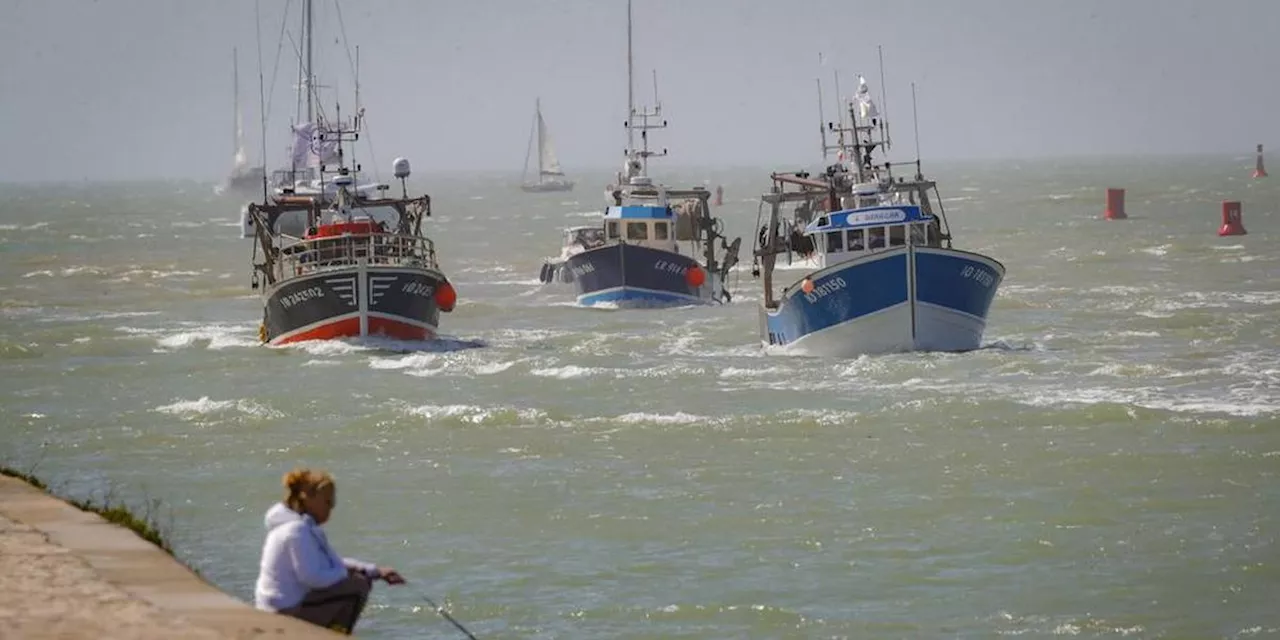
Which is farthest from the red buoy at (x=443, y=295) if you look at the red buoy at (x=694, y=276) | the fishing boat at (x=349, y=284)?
the red buoy at (x=694, y=276)

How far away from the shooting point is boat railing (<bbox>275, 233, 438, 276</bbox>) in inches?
1673

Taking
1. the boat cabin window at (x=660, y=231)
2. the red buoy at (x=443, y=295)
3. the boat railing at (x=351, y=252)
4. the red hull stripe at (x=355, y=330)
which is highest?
the boat railing at (x=351, y=252)

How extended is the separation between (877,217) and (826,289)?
153 cm

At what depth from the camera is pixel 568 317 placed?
54094mm

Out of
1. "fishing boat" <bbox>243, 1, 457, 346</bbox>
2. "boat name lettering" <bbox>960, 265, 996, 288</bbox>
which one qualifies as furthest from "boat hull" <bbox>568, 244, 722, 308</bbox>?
"boat name lettering" <bbox>960, 265, 996, 288</bbox>

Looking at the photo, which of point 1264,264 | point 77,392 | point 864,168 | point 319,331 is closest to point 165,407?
point 77,392

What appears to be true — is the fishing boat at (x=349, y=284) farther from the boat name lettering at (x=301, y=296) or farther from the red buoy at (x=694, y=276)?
the red buoy at (x=694, y=276)

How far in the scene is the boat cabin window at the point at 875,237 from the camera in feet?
126

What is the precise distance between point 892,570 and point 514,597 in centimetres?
346

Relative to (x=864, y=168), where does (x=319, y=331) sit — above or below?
below

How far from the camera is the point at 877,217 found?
3831 cm

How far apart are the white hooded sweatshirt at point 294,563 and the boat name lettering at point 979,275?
980 inches

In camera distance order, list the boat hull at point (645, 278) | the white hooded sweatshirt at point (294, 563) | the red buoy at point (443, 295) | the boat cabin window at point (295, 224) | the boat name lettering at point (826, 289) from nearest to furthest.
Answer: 1. the white hooded sweatshirt at point (294, 563)
2. the boat name lettering at point (826, 289)
3. the red buoy at point (443, 295)
4. the boat hull at point (645, 278)
5. the boat cabin window at point (295, 224)

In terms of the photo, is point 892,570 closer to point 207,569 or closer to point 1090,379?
point 207,569
